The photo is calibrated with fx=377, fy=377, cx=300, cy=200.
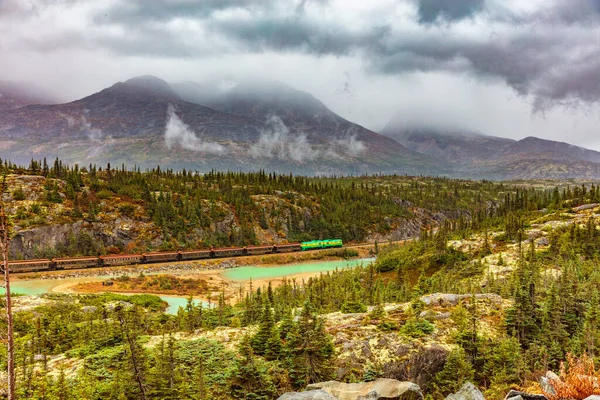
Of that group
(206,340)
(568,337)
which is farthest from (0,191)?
(568,337)

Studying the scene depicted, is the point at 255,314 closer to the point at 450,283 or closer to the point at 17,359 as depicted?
the point at 17,359

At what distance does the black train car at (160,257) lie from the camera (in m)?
95.3

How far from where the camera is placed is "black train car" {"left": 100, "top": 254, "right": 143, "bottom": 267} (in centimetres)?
8856

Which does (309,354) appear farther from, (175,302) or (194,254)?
(194,254)

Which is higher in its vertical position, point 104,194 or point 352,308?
point 104,194

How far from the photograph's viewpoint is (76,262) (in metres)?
85.1

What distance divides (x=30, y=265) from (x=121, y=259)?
17941mm

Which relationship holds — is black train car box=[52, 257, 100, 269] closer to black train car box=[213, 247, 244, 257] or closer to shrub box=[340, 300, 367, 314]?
black train car box=[213, 247, 244, 257]

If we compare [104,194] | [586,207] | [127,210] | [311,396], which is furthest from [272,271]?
[311,396]

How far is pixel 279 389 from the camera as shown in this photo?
55.3 feet

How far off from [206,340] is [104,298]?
122ft

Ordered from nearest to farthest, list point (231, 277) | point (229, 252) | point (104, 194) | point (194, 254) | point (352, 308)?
point (352, 308)
point (231, 277)
point (194, 254)
point (229, 252)
point (104, 194)

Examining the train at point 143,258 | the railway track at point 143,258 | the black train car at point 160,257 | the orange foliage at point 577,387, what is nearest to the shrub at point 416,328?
the orange foliage at point 577,387

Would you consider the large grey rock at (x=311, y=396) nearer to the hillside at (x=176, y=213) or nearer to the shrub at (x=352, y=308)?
the shrub at (x=352, y=308)
